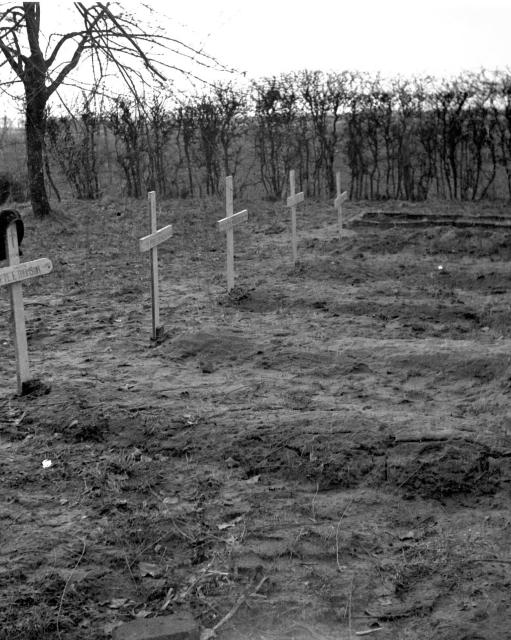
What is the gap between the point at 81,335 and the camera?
8.47 m

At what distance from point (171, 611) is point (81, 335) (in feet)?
16.2

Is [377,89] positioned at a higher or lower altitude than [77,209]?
higher

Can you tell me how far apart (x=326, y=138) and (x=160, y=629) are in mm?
17517

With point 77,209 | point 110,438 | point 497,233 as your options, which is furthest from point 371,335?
point 77,209

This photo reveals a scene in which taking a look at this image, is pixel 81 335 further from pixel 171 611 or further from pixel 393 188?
pixel 393 188

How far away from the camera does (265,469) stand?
17.0ft

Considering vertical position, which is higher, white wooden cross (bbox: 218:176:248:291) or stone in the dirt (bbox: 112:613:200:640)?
white wooden cross (bbox: 218:176:248:291)

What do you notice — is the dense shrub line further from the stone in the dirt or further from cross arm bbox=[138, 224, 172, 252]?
the stone in the dirt

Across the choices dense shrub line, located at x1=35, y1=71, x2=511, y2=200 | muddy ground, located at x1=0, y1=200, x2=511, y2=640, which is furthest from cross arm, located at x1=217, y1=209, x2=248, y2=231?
dense shrub line, located at x1=35, y1=71, x2=511, y2=200

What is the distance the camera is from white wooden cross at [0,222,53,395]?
6.15m

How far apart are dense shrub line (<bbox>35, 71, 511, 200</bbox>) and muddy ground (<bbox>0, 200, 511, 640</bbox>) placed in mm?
9742

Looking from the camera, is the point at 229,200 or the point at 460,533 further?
the point at 229,200

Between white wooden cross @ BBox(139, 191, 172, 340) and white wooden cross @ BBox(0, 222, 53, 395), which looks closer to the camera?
white wooden cross @ BBox(0, 222, 53, 395)

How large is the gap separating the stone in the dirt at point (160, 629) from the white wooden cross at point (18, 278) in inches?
122
